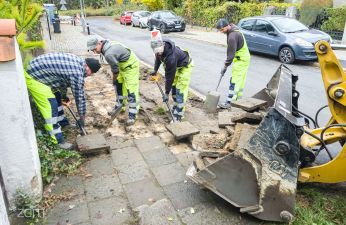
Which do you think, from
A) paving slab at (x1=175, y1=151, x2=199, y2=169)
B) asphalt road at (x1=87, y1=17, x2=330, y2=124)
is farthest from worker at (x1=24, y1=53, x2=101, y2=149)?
asphalt road at (x1=87, y1=17, x2=330, y2=124)

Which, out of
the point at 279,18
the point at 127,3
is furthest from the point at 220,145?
the point at 127,3

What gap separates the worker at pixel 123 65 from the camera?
17.7ft

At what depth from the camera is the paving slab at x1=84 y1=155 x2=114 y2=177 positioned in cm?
430

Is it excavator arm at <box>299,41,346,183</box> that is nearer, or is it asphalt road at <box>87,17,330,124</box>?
excavator arm at <box>299,41,346,183</box>

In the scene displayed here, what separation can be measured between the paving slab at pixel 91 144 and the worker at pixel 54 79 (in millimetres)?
208

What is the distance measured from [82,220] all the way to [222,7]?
21.3 m

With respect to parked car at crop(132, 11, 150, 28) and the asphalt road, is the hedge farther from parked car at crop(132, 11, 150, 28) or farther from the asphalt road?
the asphalt road

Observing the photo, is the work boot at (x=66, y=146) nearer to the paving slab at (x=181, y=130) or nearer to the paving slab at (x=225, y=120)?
the paving slab at (x=181, y=130)

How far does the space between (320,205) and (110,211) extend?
2322mm

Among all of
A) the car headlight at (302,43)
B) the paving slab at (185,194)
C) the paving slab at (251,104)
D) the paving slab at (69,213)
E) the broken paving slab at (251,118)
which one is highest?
the car headlight at (302,43)

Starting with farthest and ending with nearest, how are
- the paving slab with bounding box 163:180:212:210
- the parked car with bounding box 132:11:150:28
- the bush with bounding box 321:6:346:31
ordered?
the parked car with bounding box 132:11:150:28, the bush with bounding box 321:6:346:31, the paving slab with bounding box 163:180:212:210

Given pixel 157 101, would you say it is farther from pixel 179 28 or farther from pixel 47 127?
pixel 179 28

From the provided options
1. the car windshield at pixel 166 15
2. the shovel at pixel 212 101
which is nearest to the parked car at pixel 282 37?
the shovel at pixel 212 101

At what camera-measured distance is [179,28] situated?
22875 millimetres
